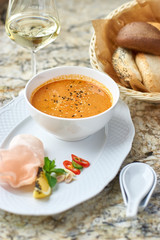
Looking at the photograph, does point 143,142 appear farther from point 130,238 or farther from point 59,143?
point 130,238

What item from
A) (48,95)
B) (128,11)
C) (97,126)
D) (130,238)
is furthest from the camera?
(128,11)

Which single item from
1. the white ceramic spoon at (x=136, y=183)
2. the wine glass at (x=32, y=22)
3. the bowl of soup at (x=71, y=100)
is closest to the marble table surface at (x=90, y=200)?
the white ceramic spoon at (x=136, y=183)

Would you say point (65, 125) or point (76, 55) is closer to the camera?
point (65, 125)

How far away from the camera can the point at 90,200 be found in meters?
1.29

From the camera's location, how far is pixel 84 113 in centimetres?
148

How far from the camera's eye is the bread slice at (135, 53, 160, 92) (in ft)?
5.79

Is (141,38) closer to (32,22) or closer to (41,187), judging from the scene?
(32,22)

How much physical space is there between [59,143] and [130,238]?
524 millimetres

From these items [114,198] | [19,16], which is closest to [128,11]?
[19,16]

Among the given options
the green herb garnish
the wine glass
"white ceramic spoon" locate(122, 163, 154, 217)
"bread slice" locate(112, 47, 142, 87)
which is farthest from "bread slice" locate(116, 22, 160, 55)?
the green herb garnish

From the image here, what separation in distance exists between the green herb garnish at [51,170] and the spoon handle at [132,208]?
0.29 metres

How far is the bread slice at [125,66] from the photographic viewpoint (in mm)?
1788

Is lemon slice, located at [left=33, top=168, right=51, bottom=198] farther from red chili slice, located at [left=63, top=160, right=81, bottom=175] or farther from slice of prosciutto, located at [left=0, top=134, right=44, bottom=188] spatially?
red chili slice, located at [left=63, top=160, right=81, bottom=175]

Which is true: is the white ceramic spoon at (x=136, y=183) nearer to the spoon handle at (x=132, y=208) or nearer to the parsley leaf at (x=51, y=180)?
the spoon handle at (x=132, y=208)
